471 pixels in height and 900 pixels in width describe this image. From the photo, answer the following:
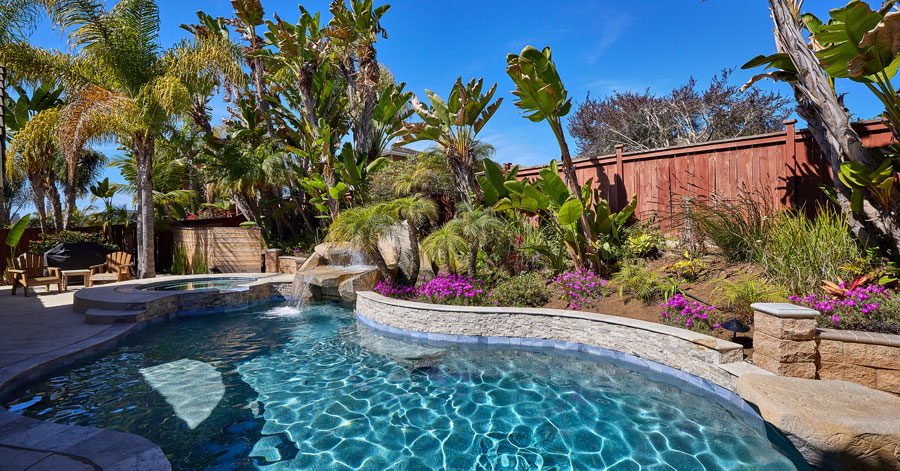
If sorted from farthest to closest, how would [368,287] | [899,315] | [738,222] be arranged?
[368,287] < [738,222] < [899,315]

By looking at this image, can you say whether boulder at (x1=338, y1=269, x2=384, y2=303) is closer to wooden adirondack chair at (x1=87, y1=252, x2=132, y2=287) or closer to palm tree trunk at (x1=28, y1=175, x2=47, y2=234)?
wooden adirondack chair at (x1=87, y1=252, x2=132, y2=287)

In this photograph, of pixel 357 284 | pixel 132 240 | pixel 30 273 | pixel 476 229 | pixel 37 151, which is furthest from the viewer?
pixel 132 240

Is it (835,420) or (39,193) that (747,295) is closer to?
(835,420)

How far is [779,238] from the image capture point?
5648 mm

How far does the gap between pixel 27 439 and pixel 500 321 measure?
18.2 ft

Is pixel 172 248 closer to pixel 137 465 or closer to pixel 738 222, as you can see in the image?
pixel 137 465

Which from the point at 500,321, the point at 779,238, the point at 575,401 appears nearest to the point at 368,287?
the point at 500,321

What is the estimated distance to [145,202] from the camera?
13.1 m

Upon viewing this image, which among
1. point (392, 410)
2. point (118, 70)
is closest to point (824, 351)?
point (392, 410)

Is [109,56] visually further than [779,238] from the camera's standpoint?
Yes

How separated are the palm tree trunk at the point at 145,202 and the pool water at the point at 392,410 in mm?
7858

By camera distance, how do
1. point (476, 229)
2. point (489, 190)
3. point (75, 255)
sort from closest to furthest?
point (476, 229)
point (489, 190)
point (75, 255)

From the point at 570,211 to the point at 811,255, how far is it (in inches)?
125

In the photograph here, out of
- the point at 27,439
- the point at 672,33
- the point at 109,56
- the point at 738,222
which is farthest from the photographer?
the point at 672,33
